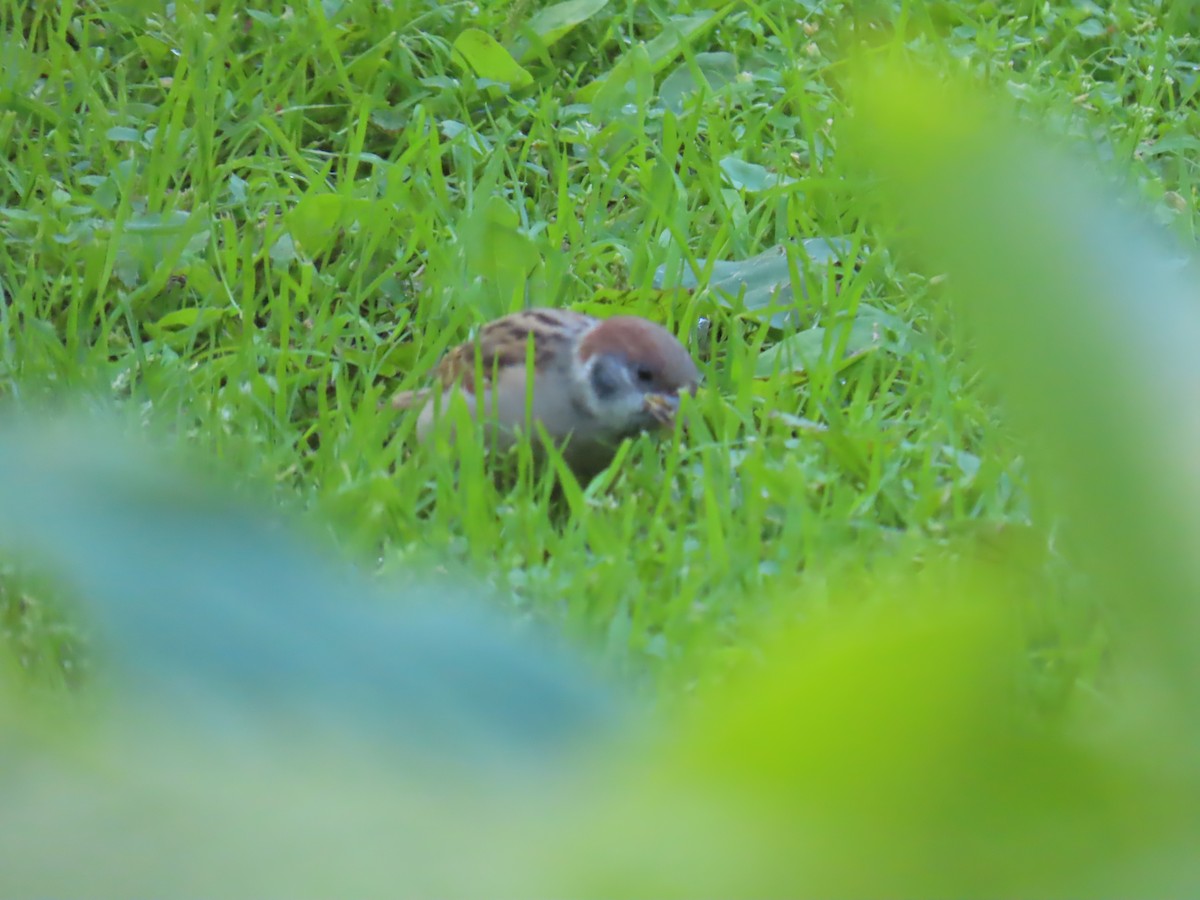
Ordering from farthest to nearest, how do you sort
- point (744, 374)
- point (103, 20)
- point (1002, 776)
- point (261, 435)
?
point (103, 20), point (744, 374), point (261, 435), point (1002, 776)

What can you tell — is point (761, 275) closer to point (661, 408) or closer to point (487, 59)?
point (661, 408)

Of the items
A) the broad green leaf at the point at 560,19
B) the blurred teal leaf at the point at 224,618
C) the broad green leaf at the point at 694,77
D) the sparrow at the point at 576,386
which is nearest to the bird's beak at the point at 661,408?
the sparrow at the point at 576,386

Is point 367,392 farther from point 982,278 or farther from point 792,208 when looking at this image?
point 982,278

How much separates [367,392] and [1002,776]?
2658 mm

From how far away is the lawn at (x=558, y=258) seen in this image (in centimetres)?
245

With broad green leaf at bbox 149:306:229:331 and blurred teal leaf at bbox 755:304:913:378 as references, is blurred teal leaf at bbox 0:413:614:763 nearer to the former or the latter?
blurred teal leaf at bbox 755:304:913:378

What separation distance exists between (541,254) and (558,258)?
45 millimetres

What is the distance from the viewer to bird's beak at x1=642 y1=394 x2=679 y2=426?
2.85m

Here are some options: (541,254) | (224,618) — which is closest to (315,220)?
(541,254)

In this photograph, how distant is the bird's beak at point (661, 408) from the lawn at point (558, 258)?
0.06 metres

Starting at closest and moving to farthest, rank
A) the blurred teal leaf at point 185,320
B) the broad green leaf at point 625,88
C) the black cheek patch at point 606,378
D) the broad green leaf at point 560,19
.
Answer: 1. the black cheek patch at point 606,378
2. the blurred teal leaf at point 185,320
3. the broad green leaf at point 625,88
4. the broad green leaf at point 560,19

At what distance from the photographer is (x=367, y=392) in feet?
9.45

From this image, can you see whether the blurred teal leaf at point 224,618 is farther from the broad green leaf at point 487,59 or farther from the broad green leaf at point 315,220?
the broad green leaf at point 487,59

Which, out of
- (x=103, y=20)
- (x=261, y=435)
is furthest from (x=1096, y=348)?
(x=103, y=20)
